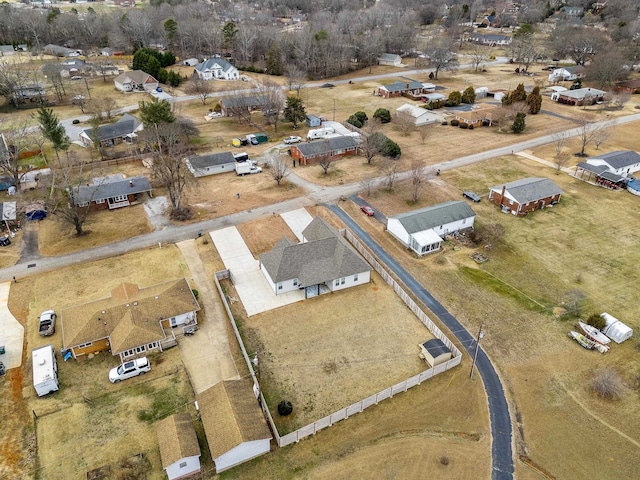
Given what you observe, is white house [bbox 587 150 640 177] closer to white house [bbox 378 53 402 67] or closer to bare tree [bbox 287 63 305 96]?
bare tree [bbox 287 63 305 96]

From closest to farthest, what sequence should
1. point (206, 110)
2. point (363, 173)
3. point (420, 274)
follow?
point (420, 274) → point (363, 173) → point (206, 110)

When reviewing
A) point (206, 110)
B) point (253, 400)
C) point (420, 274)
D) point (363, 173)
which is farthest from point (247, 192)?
point (206, 110)

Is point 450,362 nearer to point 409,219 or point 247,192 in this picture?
point 409,219

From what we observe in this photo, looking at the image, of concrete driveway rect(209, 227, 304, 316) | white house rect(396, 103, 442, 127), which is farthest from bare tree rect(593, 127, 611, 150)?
concrete driveway rect(209, 227, 304, 316)

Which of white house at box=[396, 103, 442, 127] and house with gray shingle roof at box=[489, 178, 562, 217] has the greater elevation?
white house at box=[396, 103, 442, 127]

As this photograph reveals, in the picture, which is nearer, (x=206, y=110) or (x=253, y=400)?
(x=253, y=400)

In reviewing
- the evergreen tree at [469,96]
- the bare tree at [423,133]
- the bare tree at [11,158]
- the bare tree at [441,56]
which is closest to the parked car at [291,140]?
the bare tree at [423,133]

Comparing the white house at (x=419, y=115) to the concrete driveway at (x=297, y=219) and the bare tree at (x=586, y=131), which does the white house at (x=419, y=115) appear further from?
the concrete driveway at (x=297, y=219)
